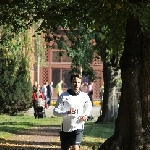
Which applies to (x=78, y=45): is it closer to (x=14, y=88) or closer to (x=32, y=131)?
(x=32, y=131)

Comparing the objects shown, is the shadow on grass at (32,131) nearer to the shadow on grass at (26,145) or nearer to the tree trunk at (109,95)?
the shadow on grass at (26,145)

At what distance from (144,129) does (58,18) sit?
3867 mm

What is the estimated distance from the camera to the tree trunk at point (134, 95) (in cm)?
1364

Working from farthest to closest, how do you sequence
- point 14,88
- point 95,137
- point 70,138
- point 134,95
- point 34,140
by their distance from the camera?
1. point 14,88
2. point 95,137
3. point 34,140
4. point 134,95
5. point 70,138

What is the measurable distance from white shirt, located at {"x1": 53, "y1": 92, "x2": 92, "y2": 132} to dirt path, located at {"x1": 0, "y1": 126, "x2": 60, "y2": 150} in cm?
575

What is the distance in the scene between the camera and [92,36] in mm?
26641

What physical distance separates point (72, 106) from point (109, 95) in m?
18.1

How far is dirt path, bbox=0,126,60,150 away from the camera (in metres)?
16.0

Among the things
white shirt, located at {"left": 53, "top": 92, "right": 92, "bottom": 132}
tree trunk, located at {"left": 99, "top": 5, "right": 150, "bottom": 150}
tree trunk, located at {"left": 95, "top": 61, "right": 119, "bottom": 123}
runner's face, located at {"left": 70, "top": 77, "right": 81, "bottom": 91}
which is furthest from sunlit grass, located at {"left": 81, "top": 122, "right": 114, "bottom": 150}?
runner's face, located at {"left": 70, "top": 77, "right": 81, "bottom": 91}

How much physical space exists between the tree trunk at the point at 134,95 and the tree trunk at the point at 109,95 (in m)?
13.2

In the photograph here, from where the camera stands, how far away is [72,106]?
9836 millimetres

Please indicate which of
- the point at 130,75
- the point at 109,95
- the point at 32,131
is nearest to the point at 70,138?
the point at 130,75

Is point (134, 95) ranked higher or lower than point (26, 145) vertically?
higher

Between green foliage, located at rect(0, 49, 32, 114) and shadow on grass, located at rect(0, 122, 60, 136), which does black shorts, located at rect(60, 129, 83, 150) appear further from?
green foliage, located at rect(0, 49, 32, 114)
